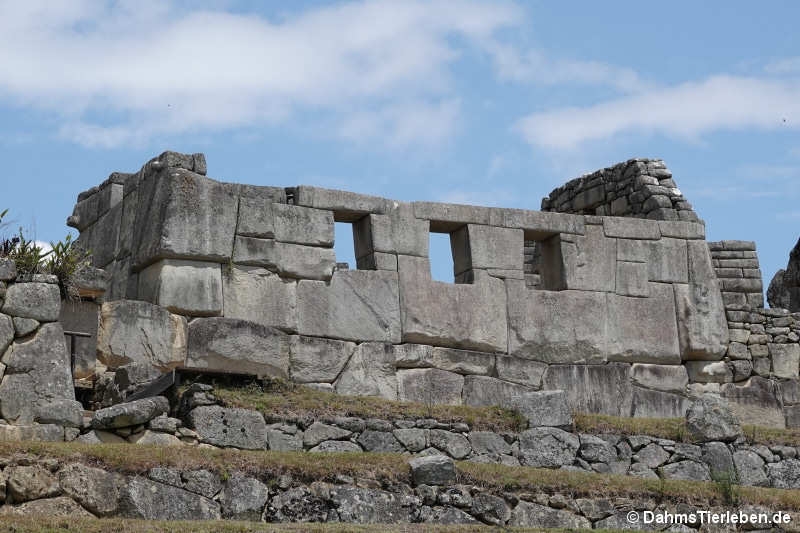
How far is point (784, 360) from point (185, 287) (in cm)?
836

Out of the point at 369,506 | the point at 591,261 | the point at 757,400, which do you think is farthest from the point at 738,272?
the point at 369,506

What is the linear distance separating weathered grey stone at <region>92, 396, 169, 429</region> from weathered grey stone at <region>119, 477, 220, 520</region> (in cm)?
180

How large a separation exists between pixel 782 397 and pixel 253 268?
752cm

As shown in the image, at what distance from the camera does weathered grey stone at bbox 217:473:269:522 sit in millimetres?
11297

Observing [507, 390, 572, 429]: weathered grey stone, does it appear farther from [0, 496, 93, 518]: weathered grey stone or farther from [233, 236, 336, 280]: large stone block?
[0, 496, 93, 518]: weathered grey stone

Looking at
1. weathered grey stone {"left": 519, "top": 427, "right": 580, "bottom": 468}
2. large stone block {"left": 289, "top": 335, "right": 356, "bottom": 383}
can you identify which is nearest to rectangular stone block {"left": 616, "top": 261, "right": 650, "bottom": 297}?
large stone block {"left": 289, "top": 335, "right": 356, "bottom": 383}

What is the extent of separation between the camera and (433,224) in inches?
683

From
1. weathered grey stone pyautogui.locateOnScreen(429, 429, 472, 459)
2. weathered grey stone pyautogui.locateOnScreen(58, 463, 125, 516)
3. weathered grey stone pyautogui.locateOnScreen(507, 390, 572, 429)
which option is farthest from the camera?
weathered grey stone pyautogui.locateOnScreen(507, 390, 572, 429)

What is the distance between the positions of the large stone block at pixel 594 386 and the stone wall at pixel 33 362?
665 centimetres

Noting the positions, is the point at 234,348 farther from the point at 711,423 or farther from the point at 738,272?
the point at 738,272

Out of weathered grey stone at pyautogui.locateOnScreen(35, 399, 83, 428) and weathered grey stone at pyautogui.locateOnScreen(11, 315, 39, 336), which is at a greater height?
weathered grey stone at pyautogui.locateOnScreen(11, 315, 39, 336)

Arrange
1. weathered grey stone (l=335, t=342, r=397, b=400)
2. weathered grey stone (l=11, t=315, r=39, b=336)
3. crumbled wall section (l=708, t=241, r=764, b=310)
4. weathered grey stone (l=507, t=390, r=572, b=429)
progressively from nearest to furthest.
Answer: weathered grey stone (l=11, t=315, r=39, b=336)
weathered grey stone (l=507, t=390, r=572, b=429)
weathered grey stone (l=335, t=342, r=397, b=400)
crumbled wall section (l=708, t=241, r=764, b=310)

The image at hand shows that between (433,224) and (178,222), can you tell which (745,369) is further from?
(178,222)

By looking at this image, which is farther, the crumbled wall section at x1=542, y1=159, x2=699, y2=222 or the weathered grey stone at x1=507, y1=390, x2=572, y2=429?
the crumbled wall section at x1=542, y1=159, x2=699, y2=222
